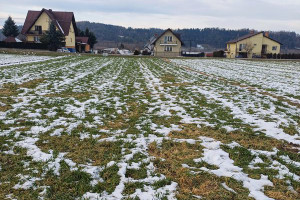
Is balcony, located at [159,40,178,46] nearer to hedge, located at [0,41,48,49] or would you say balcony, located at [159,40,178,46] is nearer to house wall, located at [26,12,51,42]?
house wall, located at [26,12,51,42]

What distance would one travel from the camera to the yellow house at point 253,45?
6856 cm

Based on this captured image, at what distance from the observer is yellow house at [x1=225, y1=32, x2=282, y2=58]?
6856cm

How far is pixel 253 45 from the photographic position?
2719 inches

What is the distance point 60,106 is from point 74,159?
425 centimetres

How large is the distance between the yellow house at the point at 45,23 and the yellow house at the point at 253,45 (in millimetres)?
47176

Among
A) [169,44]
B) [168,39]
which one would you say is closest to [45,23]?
[168,39]

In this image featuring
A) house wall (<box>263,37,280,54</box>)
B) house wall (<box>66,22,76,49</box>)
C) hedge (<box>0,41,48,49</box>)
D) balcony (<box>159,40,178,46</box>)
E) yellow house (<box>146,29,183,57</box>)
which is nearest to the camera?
hedge (<box>0,41,48,49</box>)

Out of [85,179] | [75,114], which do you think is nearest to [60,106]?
[75,114]

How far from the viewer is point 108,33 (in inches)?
7633

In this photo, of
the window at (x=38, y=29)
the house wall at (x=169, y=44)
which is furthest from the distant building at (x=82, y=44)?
the house wall at (x=169, y=44)

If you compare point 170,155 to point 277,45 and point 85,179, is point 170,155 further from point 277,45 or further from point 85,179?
point 277,45

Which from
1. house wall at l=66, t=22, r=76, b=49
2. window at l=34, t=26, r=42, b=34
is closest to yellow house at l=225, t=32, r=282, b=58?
house wall at l=66, t=22, r=76, b=49

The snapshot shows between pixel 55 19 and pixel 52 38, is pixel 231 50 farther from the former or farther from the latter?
pixel 52 38

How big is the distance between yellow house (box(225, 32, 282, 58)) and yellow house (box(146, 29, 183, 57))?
16637mm
